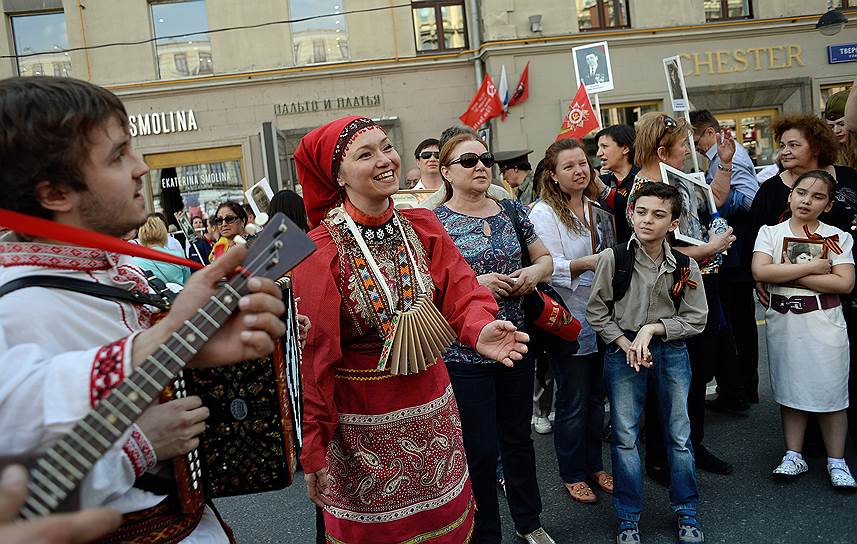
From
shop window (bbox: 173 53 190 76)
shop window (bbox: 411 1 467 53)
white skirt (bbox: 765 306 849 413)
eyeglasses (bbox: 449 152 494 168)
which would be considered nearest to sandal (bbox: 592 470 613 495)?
white skirt (bbox: 765 306 849 413)

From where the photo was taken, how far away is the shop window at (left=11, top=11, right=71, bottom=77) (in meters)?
15.0

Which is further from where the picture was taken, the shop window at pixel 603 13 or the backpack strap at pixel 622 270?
the shop window at pixel 603 13

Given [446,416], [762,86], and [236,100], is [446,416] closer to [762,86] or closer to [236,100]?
[236,100]

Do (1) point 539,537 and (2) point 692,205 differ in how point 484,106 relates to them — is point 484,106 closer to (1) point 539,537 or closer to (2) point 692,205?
(2) point 692,205

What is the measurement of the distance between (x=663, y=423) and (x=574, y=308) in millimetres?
900

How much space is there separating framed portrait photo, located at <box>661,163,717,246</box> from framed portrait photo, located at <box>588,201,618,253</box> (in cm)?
43

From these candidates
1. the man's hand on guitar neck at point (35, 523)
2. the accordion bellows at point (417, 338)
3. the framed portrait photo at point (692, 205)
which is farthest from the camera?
the framed portrait photo at point (692, 205)

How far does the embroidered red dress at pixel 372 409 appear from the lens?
2.30 metres

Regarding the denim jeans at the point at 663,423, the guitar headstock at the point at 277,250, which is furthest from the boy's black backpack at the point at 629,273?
the guitar headstock at the point at 277,250

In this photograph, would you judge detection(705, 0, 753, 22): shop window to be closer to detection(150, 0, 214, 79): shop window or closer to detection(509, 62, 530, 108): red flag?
detection(509, 62, 530, 108): red flag

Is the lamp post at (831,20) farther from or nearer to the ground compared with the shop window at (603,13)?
nearer to the ground

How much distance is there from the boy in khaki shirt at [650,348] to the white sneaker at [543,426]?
1.70 meters

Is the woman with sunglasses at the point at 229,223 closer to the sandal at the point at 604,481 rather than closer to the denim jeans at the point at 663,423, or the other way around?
the sandal at the point at 604,481

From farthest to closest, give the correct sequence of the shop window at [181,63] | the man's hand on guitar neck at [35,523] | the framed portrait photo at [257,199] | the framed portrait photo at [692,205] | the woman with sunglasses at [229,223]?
the shop window at [181,63] → the woman with sunglasses at [229,223] → the framed portrait photo at [257,199] → the framed portrait photo at [692,205] → the man's hand on guitar neck at [35,523]
